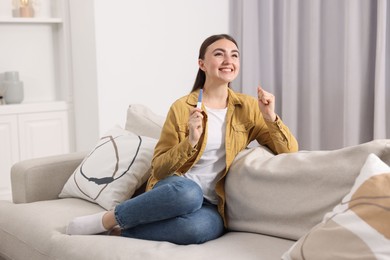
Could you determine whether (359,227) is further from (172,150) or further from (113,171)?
(113,171)

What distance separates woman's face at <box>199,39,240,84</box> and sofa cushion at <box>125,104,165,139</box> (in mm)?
422

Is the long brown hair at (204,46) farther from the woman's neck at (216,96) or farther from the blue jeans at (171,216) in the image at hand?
the blue jeans at (171,216)

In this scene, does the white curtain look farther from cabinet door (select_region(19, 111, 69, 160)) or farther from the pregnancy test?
the pregnancy test

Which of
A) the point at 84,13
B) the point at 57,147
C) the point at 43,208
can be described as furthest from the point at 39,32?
the point at 43,208

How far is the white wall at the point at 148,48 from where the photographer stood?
397 centimetres

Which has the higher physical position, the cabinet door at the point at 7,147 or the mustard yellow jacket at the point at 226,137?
the mustard yellow jacket at the point at 226,137

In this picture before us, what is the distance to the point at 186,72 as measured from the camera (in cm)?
438

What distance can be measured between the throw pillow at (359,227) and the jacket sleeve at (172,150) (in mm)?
602

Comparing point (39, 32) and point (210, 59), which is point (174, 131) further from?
point (39, 32)

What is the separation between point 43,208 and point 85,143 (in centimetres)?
166

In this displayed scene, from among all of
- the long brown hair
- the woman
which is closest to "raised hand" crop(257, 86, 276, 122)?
the woman

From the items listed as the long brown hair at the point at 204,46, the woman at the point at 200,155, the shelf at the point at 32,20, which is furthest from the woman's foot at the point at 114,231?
the shelf at the point at 32,20

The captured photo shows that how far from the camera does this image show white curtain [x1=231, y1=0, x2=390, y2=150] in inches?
140

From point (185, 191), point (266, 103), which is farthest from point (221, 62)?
point (185, 191)
